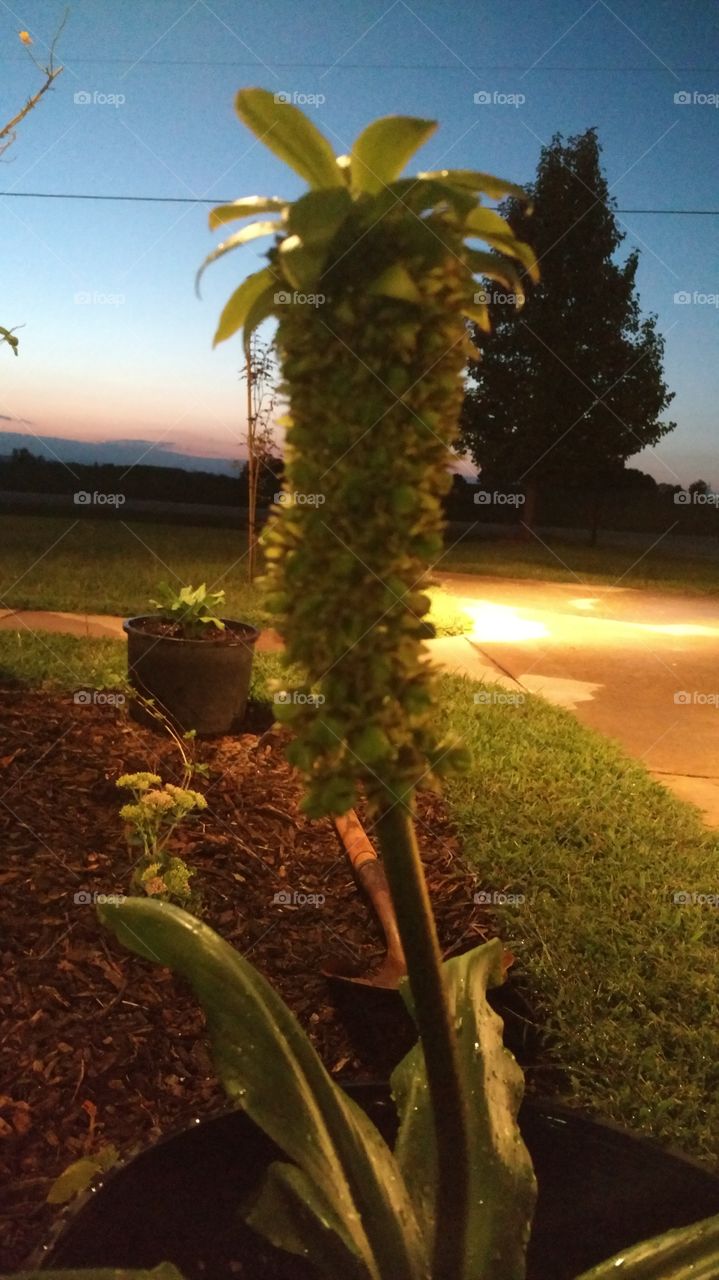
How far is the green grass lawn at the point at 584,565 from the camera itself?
546 inches

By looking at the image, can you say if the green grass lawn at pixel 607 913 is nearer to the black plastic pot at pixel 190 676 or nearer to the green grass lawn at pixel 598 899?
the green grass lawn at pixel 598 899

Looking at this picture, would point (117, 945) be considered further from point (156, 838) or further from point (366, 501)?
point (366, 501)

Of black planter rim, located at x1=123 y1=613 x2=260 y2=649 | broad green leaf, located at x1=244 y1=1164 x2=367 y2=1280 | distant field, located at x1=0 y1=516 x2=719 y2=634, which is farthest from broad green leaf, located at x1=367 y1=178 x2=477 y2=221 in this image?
distant field, located at x1=0 y1=516 x2=719 y2=634

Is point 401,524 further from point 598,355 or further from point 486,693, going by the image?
point 598,355

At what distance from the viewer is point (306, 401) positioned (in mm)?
816

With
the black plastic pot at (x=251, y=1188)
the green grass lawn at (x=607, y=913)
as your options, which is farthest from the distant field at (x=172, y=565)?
the black plastic pot at (x=251, y=1188)

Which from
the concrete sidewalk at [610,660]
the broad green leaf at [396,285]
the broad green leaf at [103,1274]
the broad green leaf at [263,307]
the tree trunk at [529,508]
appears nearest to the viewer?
the broad green leaf at [396,285]

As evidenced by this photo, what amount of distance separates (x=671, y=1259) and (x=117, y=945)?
2099 mm

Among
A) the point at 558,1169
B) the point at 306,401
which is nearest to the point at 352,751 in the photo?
the point at 306,401

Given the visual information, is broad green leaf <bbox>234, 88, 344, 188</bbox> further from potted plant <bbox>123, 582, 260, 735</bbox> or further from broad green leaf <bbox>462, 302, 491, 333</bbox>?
potted plant <bbox>123, 582, 260, 735</bbox>

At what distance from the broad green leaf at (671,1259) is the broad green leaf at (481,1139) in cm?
12

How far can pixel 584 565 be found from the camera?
53.7 ft

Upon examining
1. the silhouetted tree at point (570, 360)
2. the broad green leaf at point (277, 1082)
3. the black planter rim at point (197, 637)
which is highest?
the silhouetted tree at point (570, 360)

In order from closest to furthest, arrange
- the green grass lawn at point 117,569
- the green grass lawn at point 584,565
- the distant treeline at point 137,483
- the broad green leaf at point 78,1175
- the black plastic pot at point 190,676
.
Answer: the broad green leaf at point 78,1175 < the black plastic pot at point 190,676 < the green grass lawn at point 117,569 < the green grass lawn at point 584,565 < the distant treeline at point 137,483
